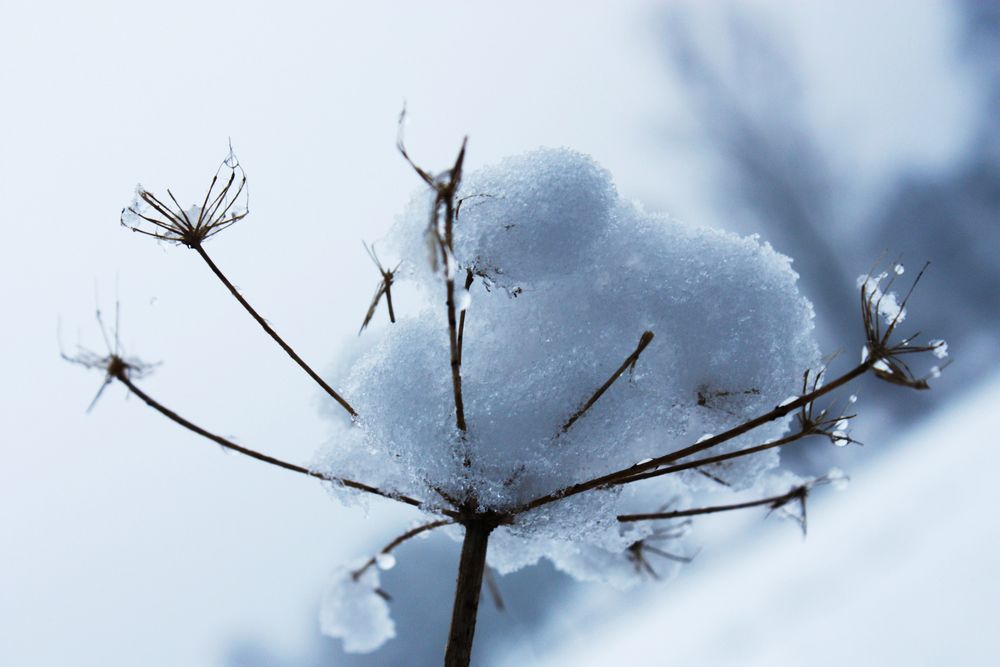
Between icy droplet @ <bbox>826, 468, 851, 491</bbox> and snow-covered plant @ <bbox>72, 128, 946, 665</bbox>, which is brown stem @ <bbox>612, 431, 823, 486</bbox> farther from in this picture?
icy droplet @ <bbox>826, 468, 851, 491</bbox>

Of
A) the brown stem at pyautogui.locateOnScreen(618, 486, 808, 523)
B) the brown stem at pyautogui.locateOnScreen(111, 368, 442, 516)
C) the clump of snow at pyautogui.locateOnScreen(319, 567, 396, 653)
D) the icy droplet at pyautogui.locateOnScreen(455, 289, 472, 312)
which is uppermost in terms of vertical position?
the brown stem at pyautogui.locateOnScreen(618, 486, 808, 523)

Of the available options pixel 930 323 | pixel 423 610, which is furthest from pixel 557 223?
pixel 930 323

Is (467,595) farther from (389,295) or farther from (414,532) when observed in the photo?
(389,295)

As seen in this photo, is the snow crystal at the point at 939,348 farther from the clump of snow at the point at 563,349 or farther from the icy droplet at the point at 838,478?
the icy droplet at the point at 838,478

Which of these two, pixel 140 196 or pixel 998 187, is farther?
pixel 998 187

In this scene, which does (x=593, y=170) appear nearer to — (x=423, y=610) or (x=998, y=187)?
(x=423, y=610)

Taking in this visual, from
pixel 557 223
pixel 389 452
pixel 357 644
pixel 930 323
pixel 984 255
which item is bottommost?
pixel 357 644

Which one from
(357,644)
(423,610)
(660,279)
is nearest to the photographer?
(357,644)

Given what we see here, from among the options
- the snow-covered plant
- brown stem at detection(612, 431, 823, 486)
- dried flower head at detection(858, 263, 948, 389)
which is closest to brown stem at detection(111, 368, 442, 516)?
the snow-covered plant
